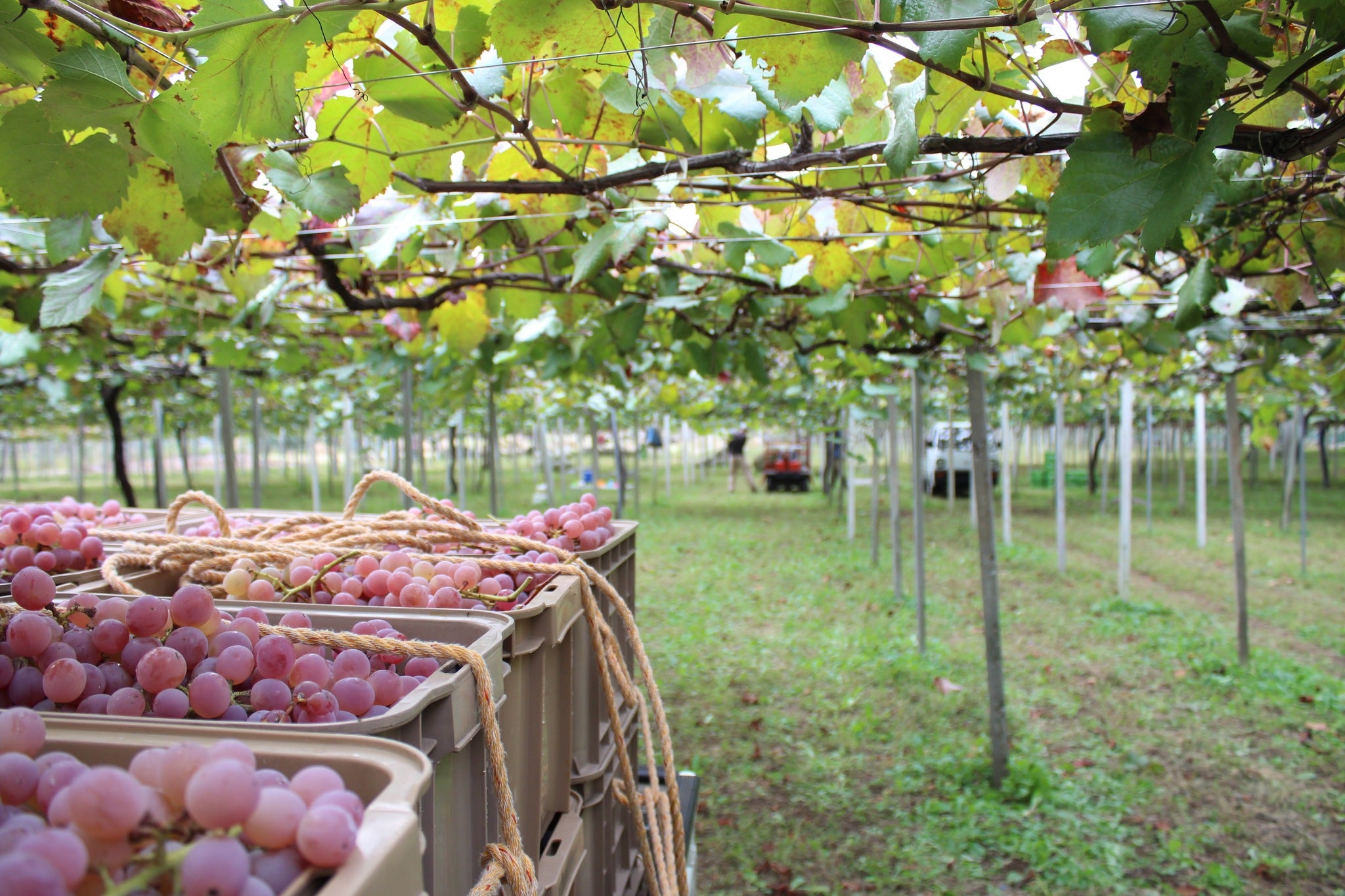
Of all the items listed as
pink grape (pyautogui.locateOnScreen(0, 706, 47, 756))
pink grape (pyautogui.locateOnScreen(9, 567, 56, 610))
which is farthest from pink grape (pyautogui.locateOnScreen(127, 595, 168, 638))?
pink grape (pyautogui.locateOnScreen(0, 706, 47, 756))

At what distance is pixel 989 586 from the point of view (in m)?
3.44

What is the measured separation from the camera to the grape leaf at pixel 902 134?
97 cm

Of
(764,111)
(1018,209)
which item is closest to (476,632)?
(764,111)

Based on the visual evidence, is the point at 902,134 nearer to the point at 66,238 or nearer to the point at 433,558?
the point at 433,558

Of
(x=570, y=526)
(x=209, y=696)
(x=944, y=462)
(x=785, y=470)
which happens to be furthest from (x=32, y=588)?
(x=944, y=462)

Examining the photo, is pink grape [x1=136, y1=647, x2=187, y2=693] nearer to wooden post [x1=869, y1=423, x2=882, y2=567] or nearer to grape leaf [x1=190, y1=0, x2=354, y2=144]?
grape leaf [x1=190, y1=0, x2=354, y2=144]

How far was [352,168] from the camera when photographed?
125 centimetres

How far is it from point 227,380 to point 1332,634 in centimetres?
743

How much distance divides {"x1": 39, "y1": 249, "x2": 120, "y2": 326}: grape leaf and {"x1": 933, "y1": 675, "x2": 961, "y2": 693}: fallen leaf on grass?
419 centimetres

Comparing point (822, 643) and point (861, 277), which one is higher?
point (861, 277)

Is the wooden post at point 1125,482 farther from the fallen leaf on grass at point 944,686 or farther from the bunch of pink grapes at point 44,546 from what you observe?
the bunch of pink grapes at point 44,546

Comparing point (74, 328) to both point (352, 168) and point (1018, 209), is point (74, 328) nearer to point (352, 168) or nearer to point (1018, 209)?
point (352, 168)

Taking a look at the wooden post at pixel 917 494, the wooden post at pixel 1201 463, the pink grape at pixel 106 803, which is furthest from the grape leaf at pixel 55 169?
the wooden post at pixel 1201 463

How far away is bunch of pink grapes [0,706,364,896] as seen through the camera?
33 centimetres
